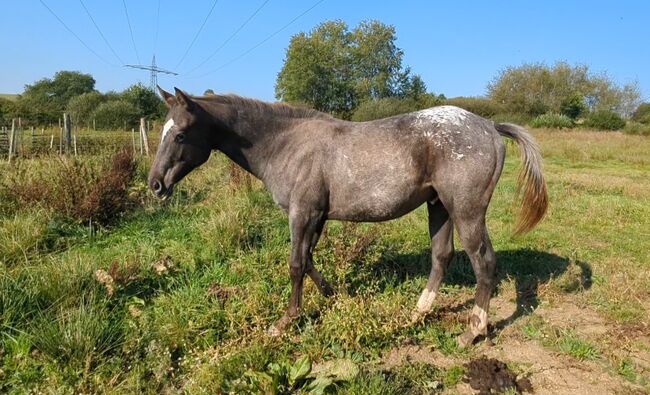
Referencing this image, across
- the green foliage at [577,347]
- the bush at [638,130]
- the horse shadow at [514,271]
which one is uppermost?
the bush at [638,130]

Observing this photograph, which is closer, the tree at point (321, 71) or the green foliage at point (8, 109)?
the green foliage at point (8, 109)

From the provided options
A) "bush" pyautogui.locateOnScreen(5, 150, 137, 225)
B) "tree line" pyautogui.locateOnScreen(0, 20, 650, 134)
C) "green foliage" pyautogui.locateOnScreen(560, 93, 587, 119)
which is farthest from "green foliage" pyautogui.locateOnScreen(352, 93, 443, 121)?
"bush" pyautogui.locateOnScreen(5, 150, 137, 225)

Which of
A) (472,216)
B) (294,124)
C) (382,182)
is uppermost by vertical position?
(294,124)

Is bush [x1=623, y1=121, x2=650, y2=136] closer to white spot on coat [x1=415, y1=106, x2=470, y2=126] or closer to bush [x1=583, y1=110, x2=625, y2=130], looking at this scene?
bush [x1=583, y1=110, x2=625, y2=130]

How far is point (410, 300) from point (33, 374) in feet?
10.9

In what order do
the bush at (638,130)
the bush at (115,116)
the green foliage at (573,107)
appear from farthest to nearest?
the green foliage at (573,107) < the bush at (115,116) < the bush at (638,130)

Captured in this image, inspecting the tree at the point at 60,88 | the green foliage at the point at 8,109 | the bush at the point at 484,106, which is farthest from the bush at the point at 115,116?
the bush at the point at 484,106

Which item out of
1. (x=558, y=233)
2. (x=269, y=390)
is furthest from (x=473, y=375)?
(x=558, y=233)

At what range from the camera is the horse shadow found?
480cm

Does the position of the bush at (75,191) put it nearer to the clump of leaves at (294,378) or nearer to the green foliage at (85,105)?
the clump of leaves at (294,378)

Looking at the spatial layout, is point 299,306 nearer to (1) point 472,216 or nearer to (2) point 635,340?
(1) point 472,216

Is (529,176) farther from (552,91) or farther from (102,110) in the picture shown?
(552,91)

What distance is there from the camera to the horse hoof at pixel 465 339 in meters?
3.69

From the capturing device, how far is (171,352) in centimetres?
341
